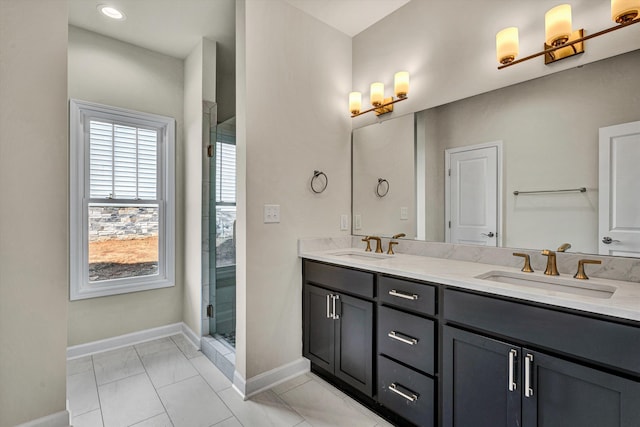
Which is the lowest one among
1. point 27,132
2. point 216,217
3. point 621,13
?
point 216,217

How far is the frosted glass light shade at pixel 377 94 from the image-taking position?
2.35 metres

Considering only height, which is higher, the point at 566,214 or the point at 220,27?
the point at 220,27

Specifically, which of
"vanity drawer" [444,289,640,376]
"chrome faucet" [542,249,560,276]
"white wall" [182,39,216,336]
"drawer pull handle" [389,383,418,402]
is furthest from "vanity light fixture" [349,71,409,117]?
"drawer pull handle" [389,383,418,402]

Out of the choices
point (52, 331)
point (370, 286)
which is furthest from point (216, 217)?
point (370, 286)

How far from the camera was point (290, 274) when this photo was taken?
2.22m

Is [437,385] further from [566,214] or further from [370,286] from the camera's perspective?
[566,214]

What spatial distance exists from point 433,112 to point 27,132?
7.81 feet

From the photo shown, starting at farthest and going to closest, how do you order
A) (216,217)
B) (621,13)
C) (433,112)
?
(216,217)
(433,112)
(621,13)

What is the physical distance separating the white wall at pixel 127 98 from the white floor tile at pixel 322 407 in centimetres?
166

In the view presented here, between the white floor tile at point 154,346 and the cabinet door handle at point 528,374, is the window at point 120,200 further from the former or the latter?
the cabinet door handle at point 528,374

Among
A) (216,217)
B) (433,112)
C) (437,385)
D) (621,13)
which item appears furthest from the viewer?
(216,217)

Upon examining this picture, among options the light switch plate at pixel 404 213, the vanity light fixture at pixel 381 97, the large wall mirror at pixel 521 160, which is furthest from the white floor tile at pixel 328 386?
the vanity light fixture at pixel 381 97

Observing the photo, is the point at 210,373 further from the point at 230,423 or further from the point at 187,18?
the point at 187,18

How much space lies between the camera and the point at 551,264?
148 centimetres
